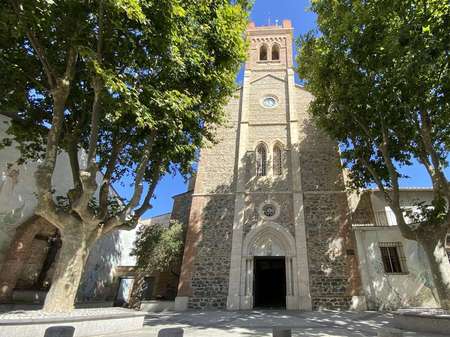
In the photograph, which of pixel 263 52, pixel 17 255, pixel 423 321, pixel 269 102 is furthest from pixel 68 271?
pixel 263 52

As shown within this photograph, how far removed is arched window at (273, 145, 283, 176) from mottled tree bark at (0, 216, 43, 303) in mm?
11602

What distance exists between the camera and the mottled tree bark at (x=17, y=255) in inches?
391

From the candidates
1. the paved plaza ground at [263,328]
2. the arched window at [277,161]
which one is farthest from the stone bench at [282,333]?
the arched window at [277,161]

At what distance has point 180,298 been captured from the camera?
38.2ft

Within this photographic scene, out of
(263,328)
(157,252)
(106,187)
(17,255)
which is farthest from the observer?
(157,252)

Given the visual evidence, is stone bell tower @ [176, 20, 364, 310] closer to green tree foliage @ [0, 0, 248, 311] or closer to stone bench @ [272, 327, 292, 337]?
green tree foliage @ [0, 0, 248, 311]

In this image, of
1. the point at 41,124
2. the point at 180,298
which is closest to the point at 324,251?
the point at 180,298

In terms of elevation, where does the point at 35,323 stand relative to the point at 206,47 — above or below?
below

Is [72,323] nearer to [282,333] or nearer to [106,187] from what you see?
[106,187]

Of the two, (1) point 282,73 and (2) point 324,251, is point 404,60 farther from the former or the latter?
(1) point 282,73

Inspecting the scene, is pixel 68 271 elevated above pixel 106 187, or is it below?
below

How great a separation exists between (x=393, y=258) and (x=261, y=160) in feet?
26.3

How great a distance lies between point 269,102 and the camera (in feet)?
54.6

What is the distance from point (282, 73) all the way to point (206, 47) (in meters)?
10.7
